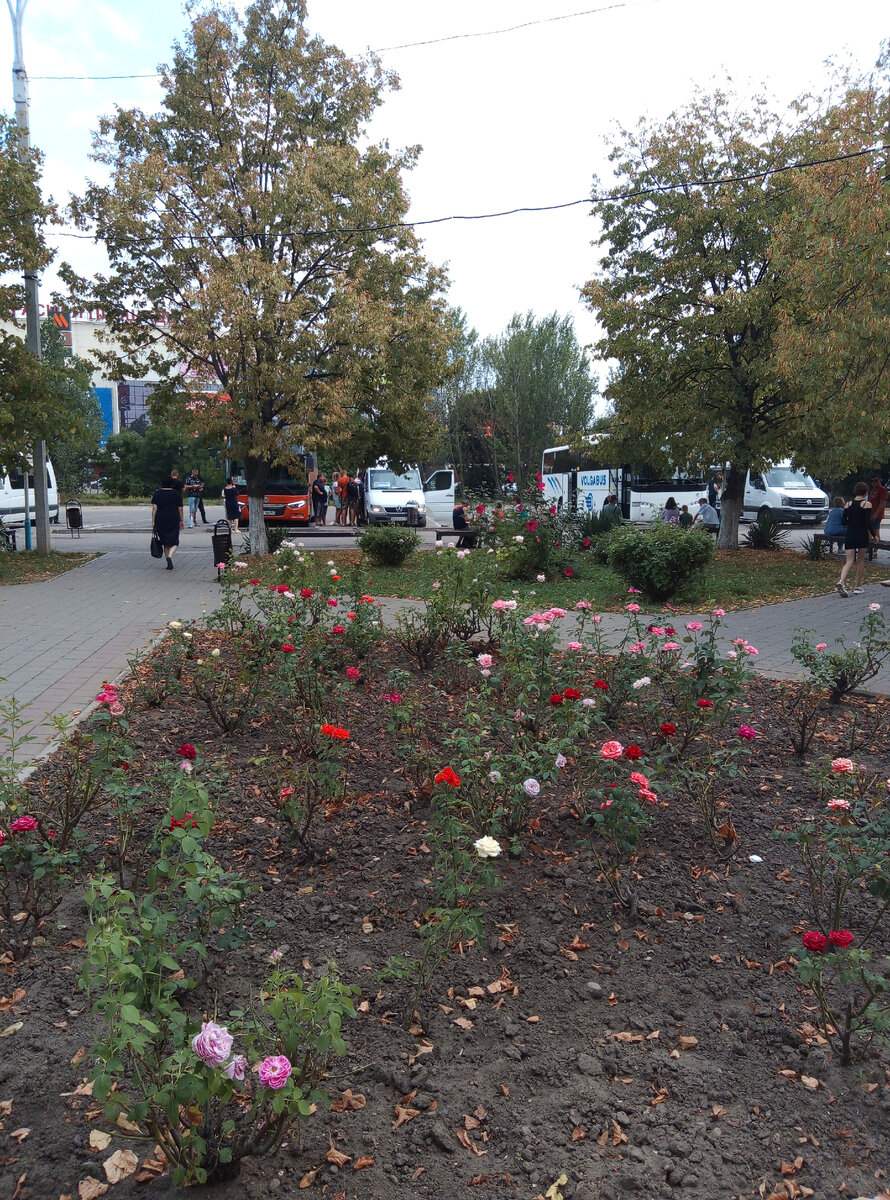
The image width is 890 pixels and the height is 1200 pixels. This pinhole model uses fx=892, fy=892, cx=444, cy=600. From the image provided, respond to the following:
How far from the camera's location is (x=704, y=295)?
16.6 m

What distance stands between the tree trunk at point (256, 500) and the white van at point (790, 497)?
17.1 metres

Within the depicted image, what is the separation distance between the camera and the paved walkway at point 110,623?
6.73 metres

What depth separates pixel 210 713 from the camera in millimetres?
5281

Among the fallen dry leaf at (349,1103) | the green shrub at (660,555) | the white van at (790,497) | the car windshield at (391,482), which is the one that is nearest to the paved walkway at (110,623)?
the green shrub at (660,555)

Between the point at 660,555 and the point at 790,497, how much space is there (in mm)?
20165

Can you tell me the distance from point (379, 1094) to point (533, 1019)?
21.6 inches

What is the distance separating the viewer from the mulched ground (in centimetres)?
217

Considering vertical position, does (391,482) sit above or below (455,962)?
above

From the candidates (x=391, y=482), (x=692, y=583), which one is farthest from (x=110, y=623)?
(x=391, y=482)

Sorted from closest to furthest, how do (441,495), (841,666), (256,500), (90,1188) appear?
(90,1188)
(841,666)
(256,500)
(441,495)

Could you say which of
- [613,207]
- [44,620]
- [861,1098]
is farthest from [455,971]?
[613,207]

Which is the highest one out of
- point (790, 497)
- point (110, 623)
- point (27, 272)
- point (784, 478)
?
point (27, 272)

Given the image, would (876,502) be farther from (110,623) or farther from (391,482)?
(391,482)

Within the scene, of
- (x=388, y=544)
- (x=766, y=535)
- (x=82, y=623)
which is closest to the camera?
(x=82, y=623)
